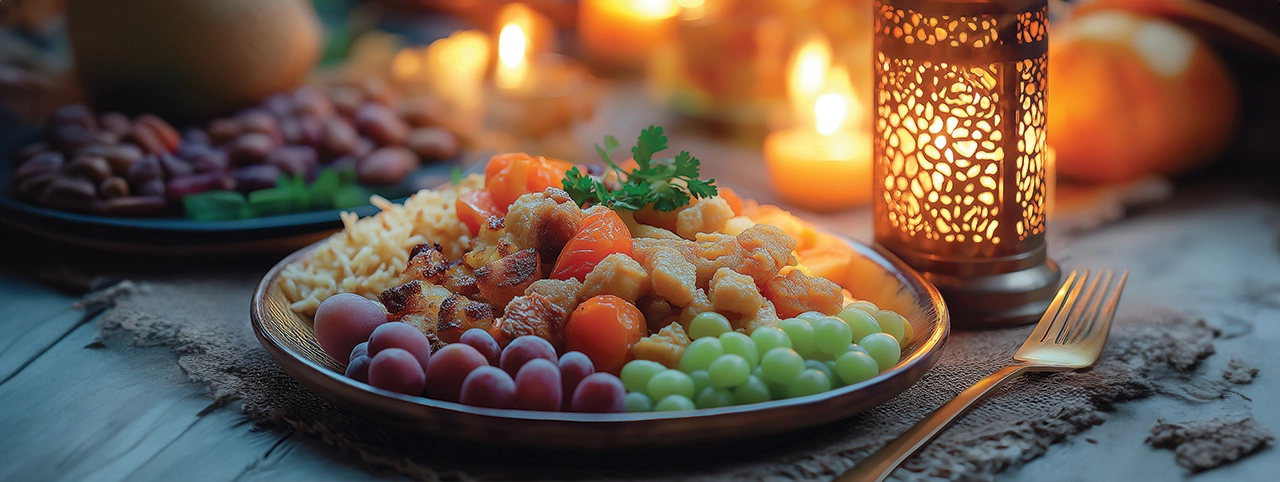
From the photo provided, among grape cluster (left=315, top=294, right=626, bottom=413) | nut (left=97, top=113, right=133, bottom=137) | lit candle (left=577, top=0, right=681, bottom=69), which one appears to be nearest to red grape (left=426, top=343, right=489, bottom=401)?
grape cluster (left=315, top=294, right=626, bottom=413)

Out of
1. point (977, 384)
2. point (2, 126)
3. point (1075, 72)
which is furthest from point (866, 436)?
point (2, 126)

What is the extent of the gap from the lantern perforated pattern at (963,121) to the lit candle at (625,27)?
5.67 ft

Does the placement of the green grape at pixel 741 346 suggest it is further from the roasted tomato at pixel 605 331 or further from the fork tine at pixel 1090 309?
the fork tine at pixel 1090 309

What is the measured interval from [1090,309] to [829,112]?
897 millimetres

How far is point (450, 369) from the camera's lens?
3.69 feet

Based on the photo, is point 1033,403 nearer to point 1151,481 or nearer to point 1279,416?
point 1151,481

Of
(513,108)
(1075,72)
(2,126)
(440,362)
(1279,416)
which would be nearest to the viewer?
(440,362)

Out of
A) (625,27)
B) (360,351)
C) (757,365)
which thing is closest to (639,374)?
(757,365)

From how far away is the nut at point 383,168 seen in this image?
2.12m

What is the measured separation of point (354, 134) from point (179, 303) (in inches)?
26.7

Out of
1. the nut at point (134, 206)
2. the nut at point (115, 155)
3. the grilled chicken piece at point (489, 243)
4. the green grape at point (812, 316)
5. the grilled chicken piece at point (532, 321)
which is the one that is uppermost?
the nut at point (115, 155)

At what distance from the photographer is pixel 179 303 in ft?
5.57

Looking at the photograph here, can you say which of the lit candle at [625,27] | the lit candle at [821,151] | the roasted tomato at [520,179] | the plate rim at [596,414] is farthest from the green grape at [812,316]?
the lit candle at [625,27]

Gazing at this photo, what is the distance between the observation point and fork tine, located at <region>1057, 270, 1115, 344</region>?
1446mm
